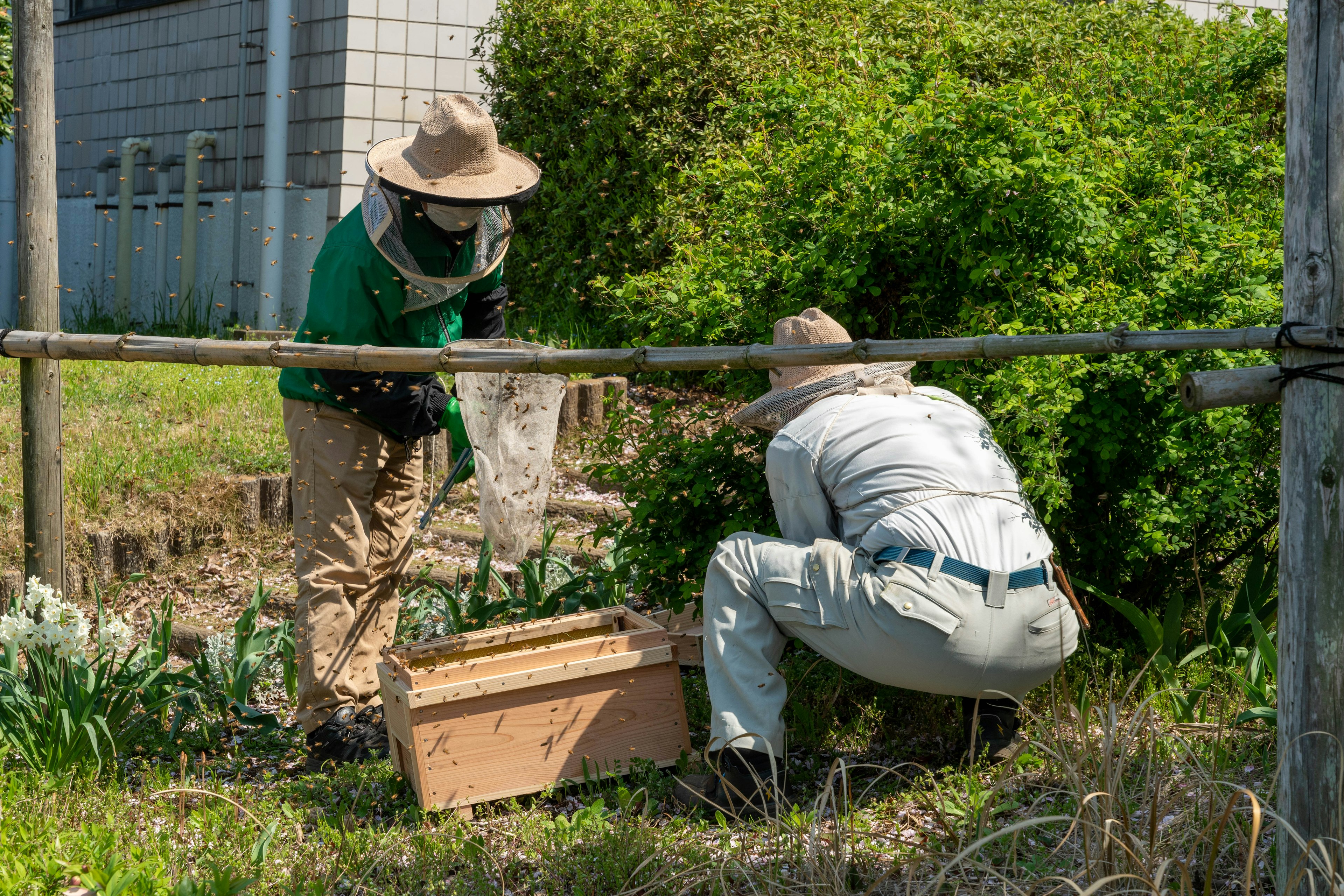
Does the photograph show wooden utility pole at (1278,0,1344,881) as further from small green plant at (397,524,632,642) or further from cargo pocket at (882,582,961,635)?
small green plant at (397,524,632,642)

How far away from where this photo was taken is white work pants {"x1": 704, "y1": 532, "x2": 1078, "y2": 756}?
2920 mm

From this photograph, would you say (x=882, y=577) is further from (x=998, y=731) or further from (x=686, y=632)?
(x=686, y=632)

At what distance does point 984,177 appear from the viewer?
3502 millimetres

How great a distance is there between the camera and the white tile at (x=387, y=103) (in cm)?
812

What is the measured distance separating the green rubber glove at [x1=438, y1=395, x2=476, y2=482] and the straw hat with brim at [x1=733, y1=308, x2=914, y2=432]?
3.10 ft

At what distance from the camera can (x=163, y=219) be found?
9.52 metres

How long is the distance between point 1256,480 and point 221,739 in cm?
346

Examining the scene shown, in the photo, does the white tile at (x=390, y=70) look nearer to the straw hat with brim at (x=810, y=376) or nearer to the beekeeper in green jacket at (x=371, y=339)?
the beekeeper in green jacket at (x=371, y=339)

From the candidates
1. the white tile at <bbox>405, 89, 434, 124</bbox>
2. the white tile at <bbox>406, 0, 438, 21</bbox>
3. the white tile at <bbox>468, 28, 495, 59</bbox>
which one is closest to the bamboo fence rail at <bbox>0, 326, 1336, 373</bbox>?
the white tile at <bbox>468, 28, 495, 59</bbox>

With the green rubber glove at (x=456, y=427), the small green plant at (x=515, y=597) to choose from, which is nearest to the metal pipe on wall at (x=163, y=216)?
the small green plant at (x=515, y=597)

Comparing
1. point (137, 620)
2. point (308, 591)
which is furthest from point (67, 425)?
point (308, 591)

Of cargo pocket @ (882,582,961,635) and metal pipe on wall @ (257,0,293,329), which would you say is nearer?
cargo pocket @ (882,582,961,635)

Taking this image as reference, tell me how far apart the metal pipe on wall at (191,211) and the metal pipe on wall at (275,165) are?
2.46 ft

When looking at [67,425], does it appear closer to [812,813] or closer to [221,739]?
[221,739]
